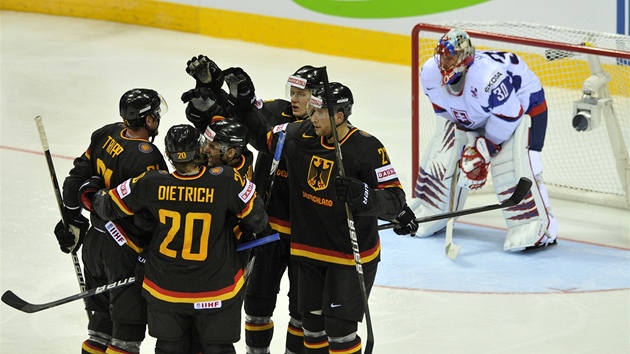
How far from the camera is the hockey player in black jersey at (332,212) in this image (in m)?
4.05

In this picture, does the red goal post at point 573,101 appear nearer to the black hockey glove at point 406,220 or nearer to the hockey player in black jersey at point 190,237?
the black hockey glove at point 406,220

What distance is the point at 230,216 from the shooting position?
3951mm

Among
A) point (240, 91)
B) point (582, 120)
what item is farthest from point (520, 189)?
point (582, 120)

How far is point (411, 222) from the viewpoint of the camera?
14.0 feet

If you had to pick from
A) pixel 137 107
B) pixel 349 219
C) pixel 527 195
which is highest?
pixel 137 107

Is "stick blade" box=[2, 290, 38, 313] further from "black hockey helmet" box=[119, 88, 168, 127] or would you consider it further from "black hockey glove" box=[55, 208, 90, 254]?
"black hockey helmet" box=[119, 88, 168, 127]

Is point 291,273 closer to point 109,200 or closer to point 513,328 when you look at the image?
point 109,200

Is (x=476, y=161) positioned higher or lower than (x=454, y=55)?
lower

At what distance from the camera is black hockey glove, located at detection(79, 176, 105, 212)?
4152 millimetres

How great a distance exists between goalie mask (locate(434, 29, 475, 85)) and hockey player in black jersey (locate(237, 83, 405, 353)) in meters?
1.77

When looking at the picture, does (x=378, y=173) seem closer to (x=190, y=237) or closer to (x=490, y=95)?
(x=190, y=237)

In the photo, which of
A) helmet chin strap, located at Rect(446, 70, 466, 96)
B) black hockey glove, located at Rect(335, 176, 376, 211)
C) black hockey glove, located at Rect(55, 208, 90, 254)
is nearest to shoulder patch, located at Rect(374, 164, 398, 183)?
black hockey glove, located at Rect(335, 176, 376, 211)

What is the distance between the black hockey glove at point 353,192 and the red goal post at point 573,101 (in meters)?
2.82

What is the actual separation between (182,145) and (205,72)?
779 millimetres
